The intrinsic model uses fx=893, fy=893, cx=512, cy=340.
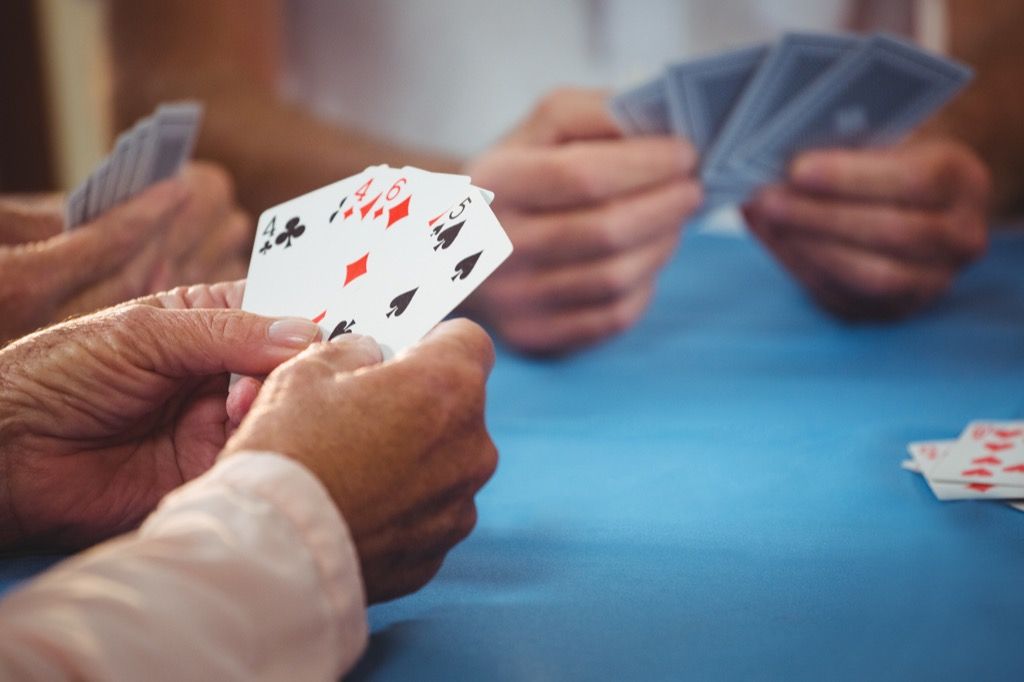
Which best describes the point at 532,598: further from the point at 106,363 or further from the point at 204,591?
the point at 106,363

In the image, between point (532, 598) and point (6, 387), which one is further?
point (6, 387)

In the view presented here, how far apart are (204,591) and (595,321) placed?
4.15ft

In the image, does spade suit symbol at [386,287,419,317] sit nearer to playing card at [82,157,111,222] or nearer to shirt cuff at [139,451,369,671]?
shirt cuff at [139,451,369,671]

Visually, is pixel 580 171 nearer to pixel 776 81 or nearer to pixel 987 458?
pixel 776 81

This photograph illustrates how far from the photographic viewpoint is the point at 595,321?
5.71 feet

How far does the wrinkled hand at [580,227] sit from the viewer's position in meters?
1.67

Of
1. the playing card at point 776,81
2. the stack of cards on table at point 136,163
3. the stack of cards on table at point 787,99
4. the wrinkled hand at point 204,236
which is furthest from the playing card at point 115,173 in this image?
the playing card at point 776,81

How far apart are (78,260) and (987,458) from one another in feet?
4.50

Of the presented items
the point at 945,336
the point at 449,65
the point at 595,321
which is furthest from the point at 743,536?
the point at 449,65

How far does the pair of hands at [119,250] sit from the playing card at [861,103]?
1.16m

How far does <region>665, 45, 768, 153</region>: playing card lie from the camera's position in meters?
1.55

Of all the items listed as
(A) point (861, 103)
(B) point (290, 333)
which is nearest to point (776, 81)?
(A) point (861, 103)

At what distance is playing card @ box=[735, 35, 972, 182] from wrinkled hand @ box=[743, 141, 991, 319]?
4 cm

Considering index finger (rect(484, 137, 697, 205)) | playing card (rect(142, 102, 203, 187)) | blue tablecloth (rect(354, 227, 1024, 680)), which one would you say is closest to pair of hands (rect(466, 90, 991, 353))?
index finger (rect(484, 137, 697, 205))
